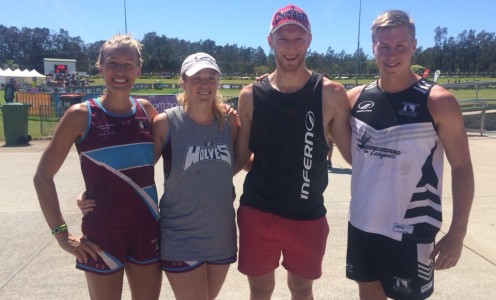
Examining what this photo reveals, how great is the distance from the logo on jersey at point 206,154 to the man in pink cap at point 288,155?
0.85 ft

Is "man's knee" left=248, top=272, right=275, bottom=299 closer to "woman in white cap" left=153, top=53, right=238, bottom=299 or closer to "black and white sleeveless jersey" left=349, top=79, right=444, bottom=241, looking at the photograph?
"woman in white cap" left=153, top=53, right=238, bottom=299

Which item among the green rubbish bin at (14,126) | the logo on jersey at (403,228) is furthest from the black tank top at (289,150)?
the green rubbish bin at (14,126)

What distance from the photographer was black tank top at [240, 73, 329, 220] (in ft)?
9.42

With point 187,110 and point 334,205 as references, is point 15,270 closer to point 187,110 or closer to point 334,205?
point 187,110

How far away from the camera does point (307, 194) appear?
9.69ft

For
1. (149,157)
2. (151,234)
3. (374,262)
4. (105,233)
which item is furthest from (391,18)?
(105,233)

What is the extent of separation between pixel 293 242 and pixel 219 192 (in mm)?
642

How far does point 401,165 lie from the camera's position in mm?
2551

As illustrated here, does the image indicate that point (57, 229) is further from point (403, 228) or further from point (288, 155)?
point (403, 228)

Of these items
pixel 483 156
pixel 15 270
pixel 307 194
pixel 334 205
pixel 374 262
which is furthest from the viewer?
pixel 483 156

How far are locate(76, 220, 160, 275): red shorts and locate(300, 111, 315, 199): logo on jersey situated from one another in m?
1.00

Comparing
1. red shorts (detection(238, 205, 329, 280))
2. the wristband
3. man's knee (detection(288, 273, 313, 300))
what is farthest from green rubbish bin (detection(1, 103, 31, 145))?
man's knee (detection(288, 273, 313, 300))

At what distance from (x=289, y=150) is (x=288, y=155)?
3 cm

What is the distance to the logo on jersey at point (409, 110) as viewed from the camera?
253 centimetres
